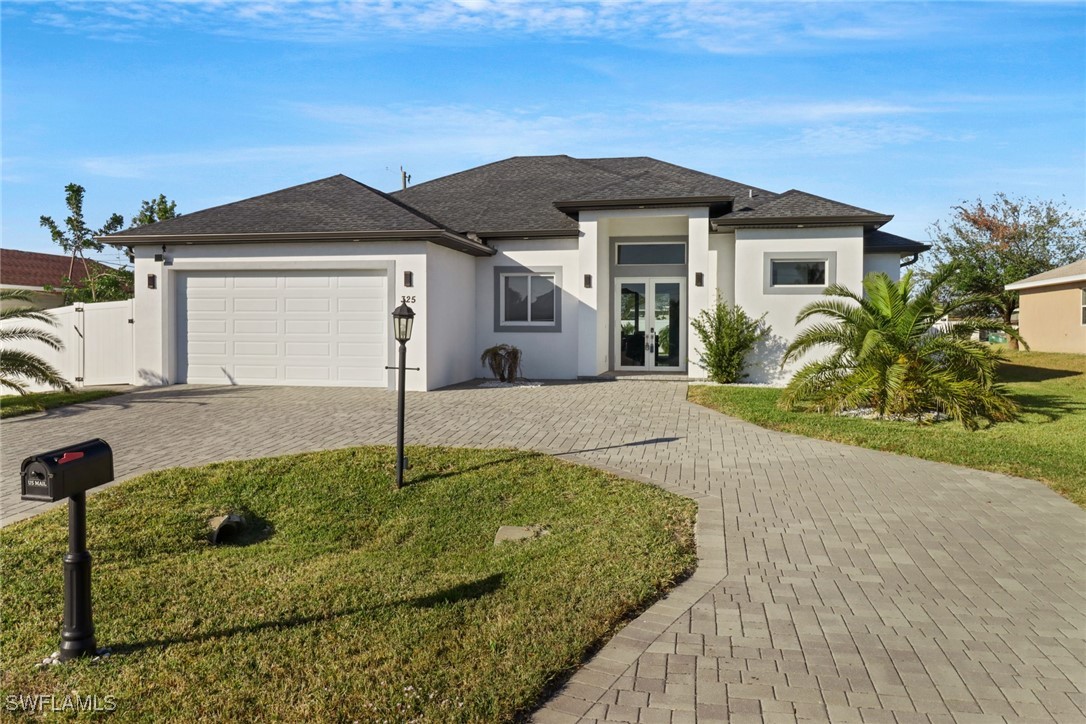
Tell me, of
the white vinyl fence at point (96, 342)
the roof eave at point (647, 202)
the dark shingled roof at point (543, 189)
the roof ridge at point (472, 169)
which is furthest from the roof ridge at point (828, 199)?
the white vinyl fence at point (96, 342)

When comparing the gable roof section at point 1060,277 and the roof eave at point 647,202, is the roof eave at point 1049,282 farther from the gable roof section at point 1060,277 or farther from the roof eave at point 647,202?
the roof eave at point 647,202

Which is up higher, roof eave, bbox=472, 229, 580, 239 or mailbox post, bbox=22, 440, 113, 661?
roof eave, bbox=472, 229, 580, 239

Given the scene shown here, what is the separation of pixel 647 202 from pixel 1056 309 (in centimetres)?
1915

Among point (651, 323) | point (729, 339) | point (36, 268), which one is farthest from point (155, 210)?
point (729, 339)

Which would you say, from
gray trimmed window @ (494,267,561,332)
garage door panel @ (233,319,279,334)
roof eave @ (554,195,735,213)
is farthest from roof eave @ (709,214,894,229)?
garage door panel @ (233,319,279,334)

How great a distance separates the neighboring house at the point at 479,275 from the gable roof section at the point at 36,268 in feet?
47.4

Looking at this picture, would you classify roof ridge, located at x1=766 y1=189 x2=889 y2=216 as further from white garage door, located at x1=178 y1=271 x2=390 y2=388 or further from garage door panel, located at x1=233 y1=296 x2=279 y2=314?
garage door panel, located at x1=233 y1=296 x2=279 y2=314

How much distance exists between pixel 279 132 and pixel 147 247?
3965 millimetres

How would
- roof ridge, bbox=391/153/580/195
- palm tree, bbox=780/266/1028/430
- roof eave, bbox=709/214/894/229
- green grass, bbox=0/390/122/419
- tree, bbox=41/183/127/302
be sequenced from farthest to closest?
tree, bbox=41/183/127/302 < roof ridge, bbox=391/153/580/195 < roof eave, bbox=709/214/894/229 < green grass, bbox=0/390/122/419 < palm tree, bbox=780/266/1028/430

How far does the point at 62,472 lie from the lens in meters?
3.93

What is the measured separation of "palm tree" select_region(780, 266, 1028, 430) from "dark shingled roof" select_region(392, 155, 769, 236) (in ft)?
17.5

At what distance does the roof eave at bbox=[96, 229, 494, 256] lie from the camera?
1534 cm

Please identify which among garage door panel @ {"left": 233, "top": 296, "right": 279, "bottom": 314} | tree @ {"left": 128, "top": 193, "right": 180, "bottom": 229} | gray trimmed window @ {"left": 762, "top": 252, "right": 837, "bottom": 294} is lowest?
garage door panel @ {"left": 233, "top": 296, "right": 279, "bottom": 314}

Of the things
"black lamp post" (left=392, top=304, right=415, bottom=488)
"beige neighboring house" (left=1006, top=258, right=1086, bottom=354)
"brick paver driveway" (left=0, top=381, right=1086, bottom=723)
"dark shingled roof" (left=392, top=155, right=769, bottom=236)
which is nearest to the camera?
"brick paver driveway" (left=0, top=381, right=1086, bottom=723)
